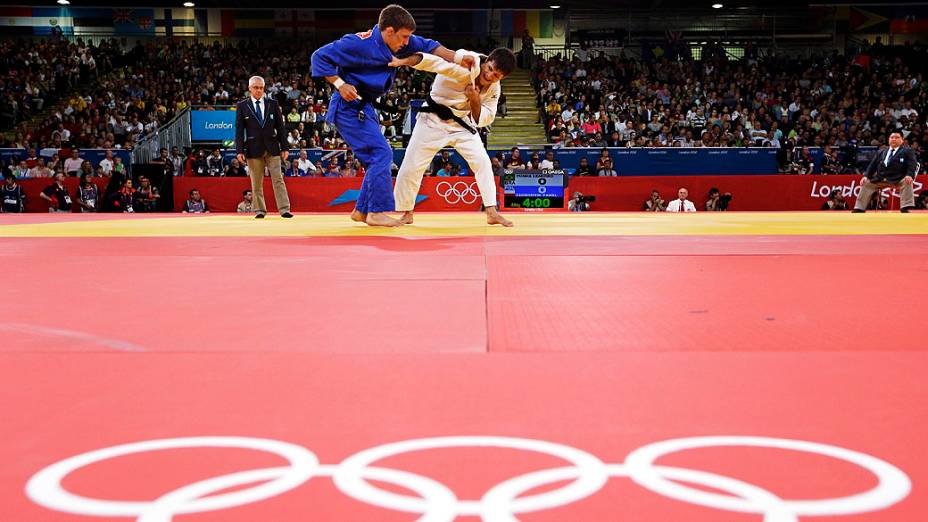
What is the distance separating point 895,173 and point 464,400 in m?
12.7

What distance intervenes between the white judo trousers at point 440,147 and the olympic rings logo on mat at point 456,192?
8.07 m

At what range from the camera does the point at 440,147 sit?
23.3ft

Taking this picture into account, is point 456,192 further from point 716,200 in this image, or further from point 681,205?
point 716,200

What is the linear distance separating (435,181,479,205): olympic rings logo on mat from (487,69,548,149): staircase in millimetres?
6144

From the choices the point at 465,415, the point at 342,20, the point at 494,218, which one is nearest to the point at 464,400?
the point at 465,415

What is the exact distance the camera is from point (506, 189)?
14516 millimetres

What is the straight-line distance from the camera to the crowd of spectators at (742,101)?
20.5 metres

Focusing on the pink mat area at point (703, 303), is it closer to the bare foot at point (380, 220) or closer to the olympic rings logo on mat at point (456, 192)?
the bare foot at point (380, 220)

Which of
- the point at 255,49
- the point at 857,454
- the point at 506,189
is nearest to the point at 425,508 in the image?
the point at 857,454

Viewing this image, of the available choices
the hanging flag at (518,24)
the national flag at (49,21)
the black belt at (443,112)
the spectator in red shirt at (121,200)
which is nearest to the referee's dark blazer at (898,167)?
the black belt at (443,112)

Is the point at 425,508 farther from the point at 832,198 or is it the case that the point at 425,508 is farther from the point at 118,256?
the point at 832,198

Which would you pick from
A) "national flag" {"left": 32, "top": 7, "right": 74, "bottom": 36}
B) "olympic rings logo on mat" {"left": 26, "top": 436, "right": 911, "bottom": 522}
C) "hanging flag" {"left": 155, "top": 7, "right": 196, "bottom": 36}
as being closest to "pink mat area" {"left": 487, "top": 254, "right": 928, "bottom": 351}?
"olympic rings logo on mat" {"left": 26, "top": 436, "right": 911, "bottom": 522}

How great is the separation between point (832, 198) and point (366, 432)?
16.3m

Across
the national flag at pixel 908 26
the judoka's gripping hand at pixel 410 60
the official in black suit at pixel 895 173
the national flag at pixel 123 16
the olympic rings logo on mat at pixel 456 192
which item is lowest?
the olympic rings logo on mat at pixel 456 192
